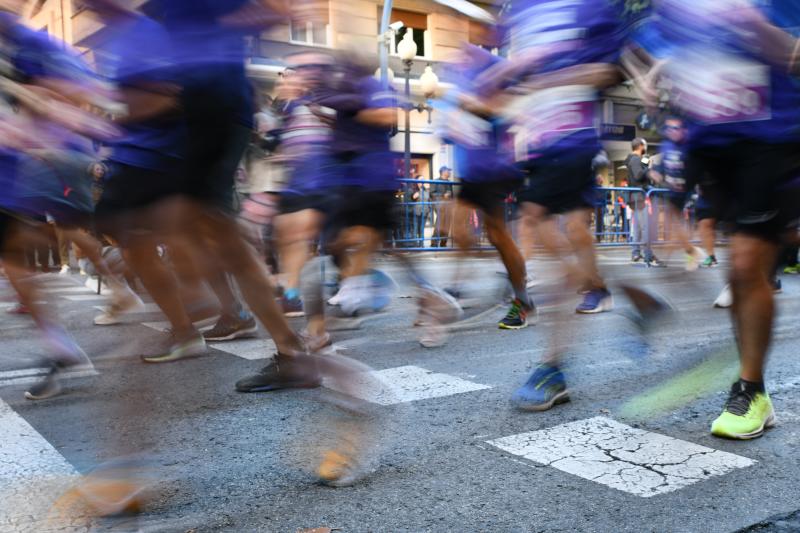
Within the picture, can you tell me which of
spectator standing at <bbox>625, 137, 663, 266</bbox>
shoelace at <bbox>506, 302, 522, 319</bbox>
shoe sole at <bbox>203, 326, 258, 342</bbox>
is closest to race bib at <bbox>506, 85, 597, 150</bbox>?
shoelace at <bbox>506, 302, 522, 319</bbox>

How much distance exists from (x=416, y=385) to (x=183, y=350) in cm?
117

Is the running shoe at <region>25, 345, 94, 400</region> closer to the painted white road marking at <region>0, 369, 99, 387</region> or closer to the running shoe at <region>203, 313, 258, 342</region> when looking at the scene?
the painted white road marking at <region>0, 369, 99, 387</region>

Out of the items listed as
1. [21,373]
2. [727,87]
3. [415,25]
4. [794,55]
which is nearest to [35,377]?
[21,373]

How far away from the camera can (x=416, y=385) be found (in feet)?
12.6

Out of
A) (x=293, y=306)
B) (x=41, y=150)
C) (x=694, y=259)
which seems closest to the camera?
(x=41, y=150)

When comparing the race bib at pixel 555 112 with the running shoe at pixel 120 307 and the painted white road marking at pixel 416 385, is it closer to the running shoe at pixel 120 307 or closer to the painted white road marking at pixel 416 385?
the painted white road marking at pixel 416 385

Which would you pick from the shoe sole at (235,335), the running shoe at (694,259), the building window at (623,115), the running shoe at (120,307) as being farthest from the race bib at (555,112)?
the building window at (623,115)

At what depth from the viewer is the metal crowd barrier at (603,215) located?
1070 cm

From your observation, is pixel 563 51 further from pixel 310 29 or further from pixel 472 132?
pixel 472 132

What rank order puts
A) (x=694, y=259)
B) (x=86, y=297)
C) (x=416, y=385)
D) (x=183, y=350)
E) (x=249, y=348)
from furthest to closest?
(x=694, y=259), (x=86, y=297), (x=249, y=348), (x=183, y=350), (x=416, y=385)

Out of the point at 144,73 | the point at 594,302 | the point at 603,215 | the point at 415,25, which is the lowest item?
the point at 594,302

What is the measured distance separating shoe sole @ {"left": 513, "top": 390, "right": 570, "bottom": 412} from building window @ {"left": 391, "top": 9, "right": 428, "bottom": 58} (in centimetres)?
1967

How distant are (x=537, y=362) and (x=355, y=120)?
1.62 meters

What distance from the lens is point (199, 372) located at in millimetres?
4246
